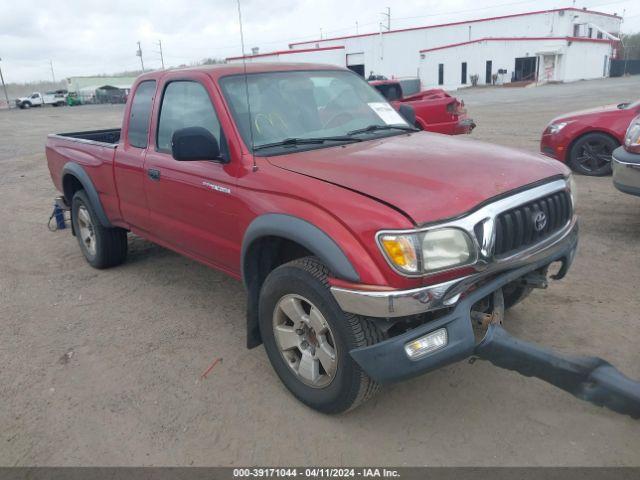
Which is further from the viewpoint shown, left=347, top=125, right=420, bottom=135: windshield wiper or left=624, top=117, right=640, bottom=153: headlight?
left=624, top=117, right=640, bottom=153: headlight

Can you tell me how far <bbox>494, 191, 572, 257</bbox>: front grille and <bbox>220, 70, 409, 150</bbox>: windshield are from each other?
1.28 m

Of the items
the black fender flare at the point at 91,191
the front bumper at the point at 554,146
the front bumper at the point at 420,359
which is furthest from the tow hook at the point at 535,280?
the front bumper at the point at 554,146

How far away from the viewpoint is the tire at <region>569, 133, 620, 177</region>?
8133mm

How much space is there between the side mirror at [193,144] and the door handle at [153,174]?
90 centimetres

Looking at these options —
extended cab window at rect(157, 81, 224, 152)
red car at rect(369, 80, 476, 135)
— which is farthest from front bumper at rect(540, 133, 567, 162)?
extended cab window at rect(157, 81, 224, 152)

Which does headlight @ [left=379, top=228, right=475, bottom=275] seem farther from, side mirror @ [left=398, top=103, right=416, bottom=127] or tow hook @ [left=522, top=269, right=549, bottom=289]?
side mirror @ [left=398, top=103, right=416, bottom=127]

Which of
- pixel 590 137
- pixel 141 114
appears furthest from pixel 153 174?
pixel 590 137

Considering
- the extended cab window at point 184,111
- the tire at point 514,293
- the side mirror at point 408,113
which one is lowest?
the tire at point 514,293

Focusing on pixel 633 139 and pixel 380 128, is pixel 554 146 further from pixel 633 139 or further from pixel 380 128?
pixel 380 128

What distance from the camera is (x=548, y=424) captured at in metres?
2.87

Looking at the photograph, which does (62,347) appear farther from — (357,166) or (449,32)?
(449,32)

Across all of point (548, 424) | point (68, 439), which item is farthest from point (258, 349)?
point (548, 424)

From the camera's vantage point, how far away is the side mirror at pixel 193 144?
3197 mm

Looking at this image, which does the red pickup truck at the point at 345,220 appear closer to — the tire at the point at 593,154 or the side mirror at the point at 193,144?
the side mirror at the point at 193,144
